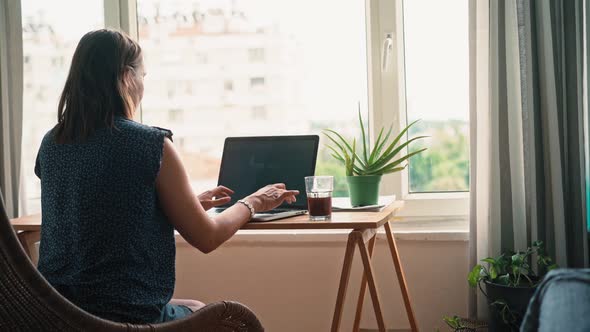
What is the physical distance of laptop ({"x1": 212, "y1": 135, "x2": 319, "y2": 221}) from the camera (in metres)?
2.22

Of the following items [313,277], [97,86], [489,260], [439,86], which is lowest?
[313,277]

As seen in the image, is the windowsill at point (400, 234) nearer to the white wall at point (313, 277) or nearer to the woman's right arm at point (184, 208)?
the white wall at point (313, 277)

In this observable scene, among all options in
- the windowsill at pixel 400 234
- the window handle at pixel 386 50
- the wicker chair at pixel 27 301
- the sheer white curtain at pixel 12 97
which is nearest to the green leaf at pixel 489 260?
the windowsill at pixel 400 234

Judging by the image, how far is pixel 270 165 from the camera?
2.26 meters

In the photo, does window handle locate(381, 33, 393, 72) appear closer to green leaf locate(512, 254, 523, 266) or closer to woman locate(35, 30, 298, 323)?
green leaf locate(512, 254, 523, 266)

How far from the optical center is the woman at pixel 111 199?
1542 millimetres

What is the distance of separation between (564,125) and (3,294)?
1.83m

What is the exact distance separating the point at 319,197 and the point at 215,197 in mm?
324

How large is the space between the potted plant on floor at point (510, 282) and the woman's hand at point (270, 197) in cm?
76

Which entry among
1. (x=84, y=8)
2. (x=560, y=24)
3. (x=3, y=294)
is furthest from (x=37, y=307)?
(x=84, y=8)

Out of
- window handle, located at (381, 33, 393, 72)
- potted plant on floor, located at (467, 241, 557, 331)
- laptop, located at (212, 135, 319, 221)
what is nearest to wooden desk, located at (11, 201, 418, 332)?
laptop, located at (212, 135, 319, 221)

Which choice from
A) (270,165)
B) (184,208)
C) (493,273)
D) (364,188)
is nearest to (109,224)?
(184,208)

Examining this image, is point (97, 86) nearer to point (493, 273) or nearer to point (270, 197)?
point (270, 197)

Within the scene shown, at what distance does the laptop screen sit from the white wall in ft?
1.98
